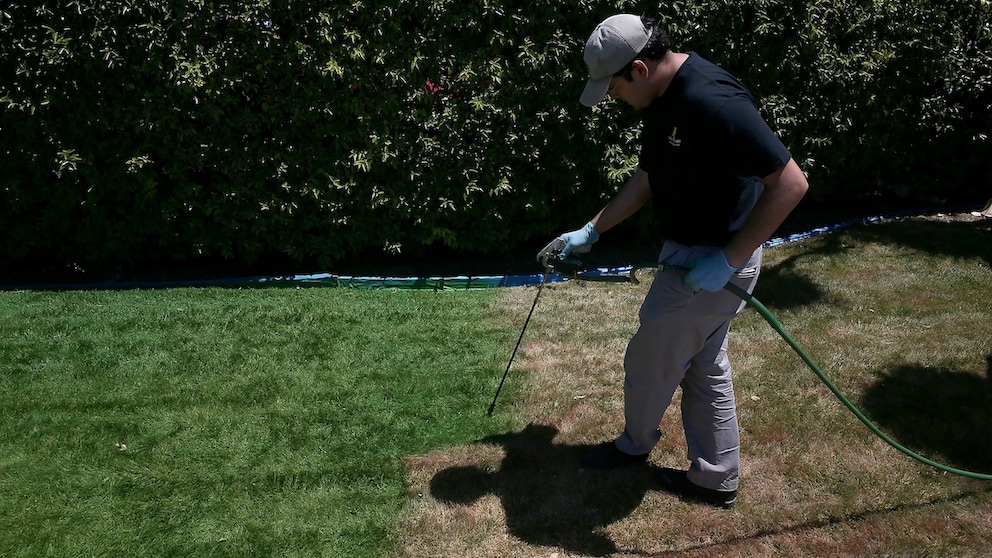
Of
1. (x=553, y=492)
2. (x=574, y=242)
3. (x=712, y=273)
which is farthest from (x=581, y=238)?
(x=553, y=492)

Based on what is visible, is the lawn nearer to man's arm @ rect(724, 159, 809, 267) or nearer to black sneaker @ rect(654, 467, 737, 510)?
black sneaker @ rect(654, 467, 737, 510)

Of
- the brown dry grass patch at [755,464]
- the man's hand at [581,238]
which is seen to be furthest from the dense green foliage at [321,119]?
the man's hand at [581,238]

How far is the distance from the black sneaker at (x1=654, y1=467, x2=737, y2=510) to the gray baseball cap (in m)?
1.72

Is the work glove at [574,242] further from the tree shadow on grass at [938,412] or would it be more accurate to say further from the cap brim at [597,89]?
the tree shadow on grass at [938,412]

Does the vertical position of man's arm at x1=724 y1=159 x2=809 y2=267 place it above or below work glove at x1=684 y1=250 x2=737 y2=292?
above

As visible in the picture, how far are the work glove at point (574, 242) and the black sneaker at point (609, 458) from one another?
0.90 meters

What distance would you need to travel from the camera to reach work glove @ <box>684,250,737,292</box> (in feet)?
8.52

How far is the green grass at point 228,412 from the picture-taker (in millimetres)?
3072

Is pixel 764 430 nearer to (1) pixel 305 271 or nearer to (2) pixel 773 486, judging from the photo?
(2) pixel 773 486

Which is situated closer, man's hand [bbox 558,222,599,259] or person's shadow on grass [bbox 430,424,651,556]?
person's shadow on grass [bbox 430,424,651,556]

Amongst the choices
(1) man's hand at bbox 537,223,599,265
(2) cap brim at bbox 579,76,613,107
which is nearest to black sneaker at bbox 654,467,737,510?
(1) man's hand at bbox 537,223,599,265

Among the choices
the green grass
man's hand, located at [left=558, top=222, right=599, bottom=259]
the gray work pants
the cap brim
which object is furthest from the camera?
man's hand, located at [left=558, top=222, right=599, bottom=259]

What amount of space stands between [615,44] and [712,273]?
2.79 ft

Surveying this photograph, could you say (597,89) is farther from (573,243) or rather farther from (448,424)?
(448,424)
